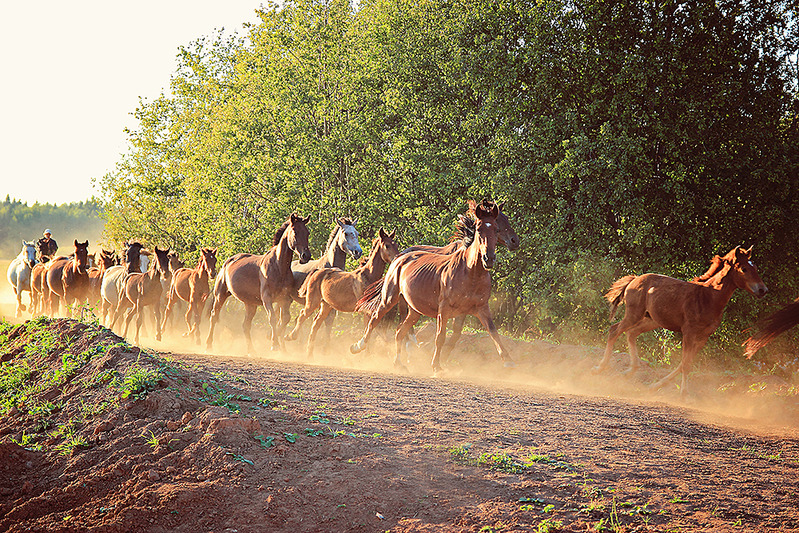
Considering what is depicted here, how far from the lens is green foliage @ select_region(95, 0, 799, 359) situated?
15.9 meters

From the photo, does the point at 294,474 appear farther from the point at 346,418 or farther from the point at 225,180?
the point at 225,180

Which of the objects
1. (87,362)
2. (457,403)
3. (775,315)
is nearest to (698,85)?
(775,315)

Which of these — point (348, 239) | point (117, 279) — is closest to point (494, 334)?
point (348, 239)

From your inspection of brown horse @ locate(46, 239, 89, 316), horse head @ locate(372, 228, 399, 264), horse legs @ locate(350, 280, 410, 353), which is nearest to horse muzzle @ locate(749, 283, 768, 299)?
horse legs @ locate(350, 280, 410, 353)

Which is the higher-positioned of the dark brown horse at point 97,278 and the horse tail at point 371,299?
the horse tail at point 371,299

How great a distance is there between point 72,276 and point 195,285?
419cm

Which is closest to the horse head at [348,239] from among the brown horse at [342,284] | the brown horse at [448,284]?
the brown horse at [342,284]

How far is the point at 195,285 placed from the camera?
18.5m

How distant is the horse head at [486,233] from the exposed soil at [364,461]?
2.65 meters

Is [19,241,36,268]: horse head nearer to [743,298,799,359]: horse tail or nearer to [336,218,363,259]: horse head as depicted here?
[336,218,363,259]: horse head

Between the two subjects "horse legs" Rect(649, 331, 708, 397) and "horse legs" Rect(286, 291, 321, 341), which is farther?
"horse legs" Rect(286, 291, 321, 341)

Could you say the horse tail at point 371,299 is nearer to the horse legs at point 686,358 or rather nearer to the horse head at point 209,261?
the horse legs at point 686,358

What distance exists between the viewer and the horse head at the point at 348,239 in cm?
1565

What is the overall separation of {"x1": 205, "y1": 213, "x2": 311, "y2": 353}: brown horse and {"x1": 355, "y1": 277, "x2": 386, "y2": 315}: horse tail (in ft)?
6.45
